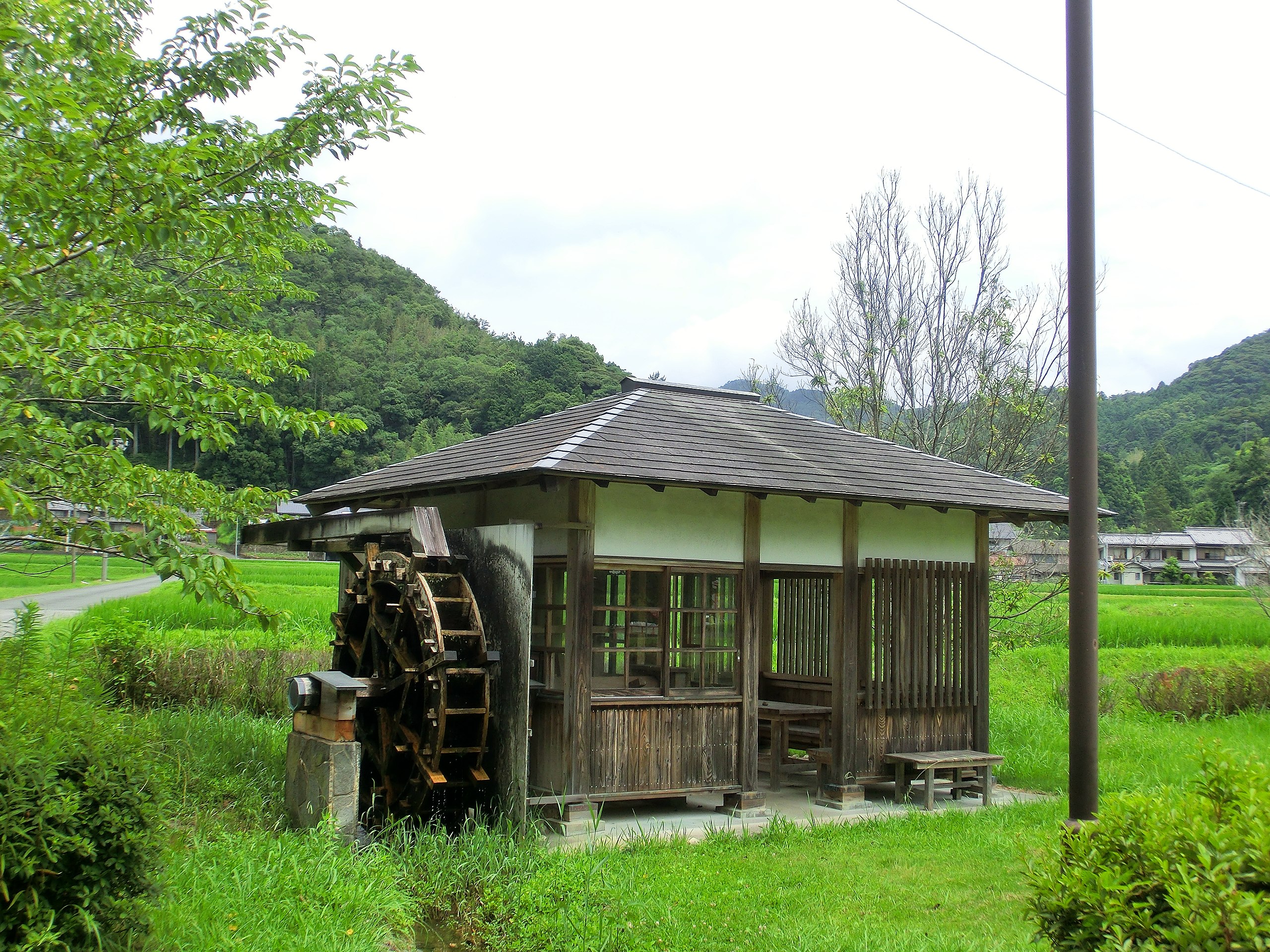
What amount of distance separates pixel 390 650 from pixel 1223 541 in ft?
222

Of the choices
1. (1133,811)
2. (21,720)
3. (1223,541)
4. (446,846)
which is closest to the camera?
(1133,811)

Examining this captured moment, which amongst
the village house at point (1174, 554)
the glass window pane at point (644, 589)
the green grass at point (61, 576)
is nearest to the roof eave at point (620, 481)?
the glass window pane at point (644, 589)

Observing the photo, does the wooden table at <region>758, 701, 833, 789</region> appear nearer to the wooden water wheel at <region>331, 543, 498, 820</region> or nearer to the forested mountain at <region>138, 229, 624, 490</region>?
the wooden water wheel at <region>331, 543, 498, 820</region>

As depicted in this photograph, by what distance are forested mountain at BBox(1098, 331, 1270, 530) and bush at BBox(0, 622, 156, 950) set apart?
55.8 metres

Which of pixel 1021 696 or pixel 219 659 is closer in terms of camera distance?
pixel 219 659

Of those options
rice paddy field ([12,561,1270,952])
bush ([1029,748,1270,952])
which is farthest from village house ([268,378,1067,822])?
bush ([1029,748,1270,952])

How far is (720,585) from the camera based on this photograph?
9.56 meters

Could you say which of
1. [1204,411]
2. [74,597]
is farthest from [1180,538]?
[74,597]

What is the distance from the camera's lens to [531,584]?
7.79 m

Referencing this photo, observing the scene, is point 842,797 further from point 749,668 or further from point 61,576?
point 61,576

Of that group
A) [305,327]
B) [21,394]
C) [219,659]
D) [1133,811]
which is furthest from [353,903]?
[305,327]

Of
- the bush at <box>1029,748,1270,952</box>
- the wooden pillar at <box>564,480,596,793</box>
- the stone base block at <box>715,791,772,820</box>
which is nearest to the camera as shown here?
the bush at <box>1029,748,1270,952</box>

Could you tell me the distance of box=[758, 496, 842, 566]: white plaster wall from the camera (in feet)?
31.2

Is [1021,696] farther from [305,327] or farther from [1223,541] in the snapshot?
[1223,541]
